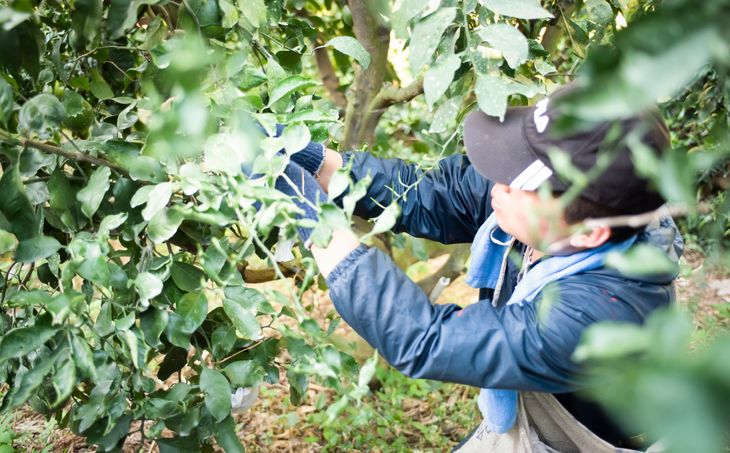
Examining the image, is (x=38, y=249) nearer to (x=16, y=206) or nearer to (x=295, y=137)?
(x=16, y=206)

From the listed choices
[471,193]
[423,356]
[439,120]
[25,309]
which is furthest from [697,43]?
[25,309]

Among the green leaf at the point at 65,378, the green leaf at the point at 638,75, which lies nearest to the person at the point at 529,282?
the green leaf at the point at 65,378

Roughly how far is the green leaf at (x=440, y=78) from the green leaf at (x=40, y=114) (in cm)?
47

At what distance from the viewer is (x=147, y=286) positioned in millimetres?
864

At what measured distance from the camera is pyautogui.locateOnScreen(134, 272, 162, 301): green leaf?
859 millimetres

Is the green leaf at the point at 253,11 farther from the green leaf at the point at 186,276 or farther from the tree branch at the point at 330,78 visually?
the tree branch at the point at 330,78

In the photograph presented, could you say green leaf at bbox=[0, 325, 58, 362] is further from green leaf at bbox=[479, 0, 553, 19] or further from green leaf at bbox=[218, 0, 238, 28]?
green leaf at bbox=[479, 0, 553, 19]

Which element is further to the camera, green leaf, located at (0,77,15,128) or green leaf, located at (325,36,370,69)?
green leaf, located at (325,36,370,69)

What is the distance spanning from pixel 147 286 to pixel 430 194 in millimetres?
567

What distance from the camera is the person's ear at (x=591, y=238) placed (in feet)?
3.13

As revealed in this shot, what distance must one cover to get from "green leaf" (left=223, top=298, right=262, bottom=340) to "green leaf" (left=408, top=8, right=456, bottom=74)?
395 mm

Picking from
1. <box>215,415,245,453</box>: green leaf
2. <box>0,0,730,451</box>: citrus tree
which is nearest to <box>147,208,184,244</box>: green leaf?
<box>0,0,730,451</box>: citrus tree

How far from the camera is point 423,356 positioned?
0.90m

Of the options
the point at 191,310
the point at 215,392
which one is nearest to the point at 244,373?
the point at 215,392
